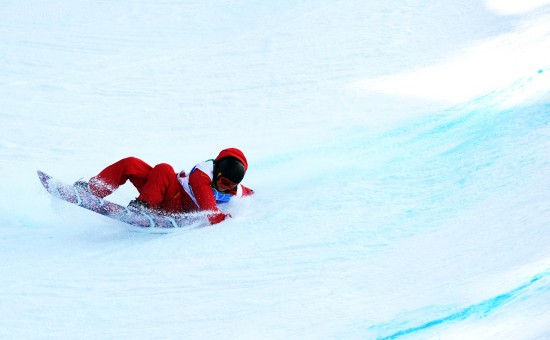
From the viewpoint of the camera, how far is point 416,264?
2.91 meters

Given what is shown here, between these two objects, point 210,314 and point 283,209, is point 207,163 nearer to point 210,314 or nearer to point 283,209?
point 283,209

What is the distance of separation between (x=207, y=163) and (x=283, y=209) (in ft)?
1.46

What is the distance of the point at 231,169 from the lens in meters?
3.20

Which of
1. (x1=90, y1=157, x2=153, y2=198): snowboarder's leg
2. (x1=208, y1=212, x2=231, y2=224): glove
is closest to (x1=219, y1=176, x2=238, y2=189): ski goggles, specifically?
(x1=208, y1=212, x2=231, y2=224): glove

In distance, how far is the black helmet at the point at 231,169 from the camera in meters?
3.20

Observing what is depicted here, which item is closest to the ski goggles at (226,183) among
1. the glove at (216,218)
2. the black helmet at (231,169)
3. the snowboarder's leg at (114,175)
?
the black helmet at (231,169)

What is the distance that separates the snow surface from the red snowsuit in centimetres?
14

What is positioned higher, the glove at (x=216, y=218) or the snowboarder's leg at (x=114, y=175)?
the snowboarder's leg at (x=114, y=175)

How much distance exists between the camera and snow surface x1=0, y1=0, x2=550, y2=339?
270 cm

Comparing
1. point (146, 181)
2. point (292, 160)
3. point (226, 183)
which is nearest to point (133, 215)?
point (146, 181)

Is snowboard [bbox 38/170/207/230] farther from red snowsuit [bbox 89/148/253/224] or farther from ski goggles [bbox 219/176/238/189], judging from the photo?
ski goggles [bbox 219/176/238/189]

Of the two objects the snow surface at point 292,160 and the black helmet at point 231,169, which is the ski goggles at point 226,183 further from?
the snow surface at point 292,160

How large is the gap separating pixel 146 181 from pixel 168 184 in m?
0.11

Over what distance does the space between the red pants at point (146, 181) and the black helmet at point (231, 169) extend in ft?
0.88
